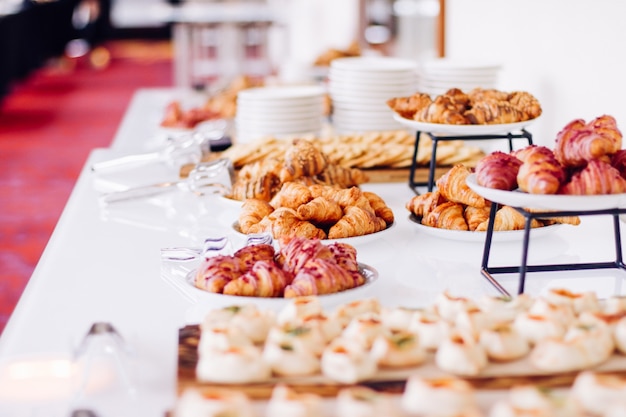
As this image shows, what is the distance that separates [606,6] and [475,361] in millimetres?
1017

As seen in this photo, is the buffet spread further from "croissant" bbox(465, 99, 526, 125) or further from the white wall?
the white wall

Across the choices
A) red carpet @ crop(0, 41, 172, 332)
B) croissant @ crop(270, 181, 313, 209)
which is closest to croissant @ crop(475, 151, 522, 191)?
croissant @ crop(270, 181, 313, 209)

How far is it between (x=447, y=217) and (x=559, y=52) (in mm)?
688

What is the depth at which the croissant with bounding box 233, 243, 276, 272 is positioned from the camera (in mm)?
1082

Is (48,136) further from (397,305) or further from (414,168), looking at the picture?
(397,305)

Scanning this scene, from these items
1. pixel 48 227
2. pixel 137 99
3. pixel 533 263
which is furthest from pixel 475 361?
pixel 48 227

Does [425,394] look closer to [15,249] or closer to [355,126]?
[355,126]

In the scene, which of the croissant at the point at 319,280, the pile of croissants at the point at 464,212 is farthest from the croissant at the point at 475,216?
the croissant at the point at 319,280

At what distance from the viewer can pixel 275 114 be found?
6.81 feet

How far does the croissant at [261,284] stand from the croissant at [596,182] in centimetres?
34

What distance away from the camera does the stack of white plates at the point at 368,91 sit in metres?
2.12

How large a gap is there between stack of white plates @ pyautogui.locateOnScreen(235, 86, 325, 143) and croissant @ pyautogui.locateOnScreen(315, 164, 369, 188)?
45 cm

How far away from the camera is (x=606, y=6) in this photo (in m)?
1.58

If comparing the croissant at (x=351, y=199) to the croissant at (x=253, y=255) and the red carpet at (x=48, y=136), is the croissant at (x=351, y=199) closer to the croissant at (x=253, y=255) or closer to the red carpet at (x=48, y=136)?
the croissant at (x=253, y=255)
